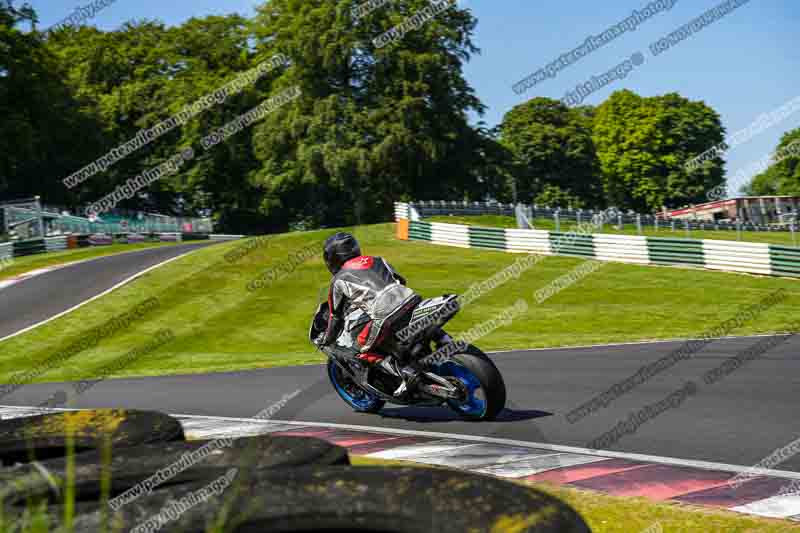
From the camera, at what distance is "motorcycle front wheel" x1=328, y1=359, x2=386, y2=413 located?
9242mm

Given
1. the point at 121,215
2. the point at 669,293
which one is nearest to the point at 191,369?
the point at 669,293

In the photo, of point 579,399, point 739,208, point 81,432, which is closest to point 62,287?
point 579,399

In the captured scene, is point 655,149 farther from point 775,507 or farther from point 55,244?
point 775,507

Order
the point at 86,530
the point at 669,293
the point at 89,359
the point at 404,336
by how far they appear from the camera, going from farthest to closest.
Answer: the point at 669,293 → the point at 89,359 → the point at 404,336 → the point at 86,530

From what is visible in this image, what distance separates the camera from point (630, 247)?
96.8ft

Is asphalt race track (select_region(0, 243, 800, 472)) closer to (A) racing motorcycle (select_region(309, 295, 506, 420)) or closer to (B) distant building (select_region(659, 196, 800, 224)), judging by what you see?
(A) racing motorcycle (select_region(309, 295, 506, 420))

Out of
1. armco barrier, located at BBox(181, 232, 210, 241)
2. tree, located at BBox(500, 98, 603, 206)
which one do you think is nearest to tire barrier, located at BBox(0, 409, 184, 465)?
armco barrier, located at BBox(181, 232, 210, 241)

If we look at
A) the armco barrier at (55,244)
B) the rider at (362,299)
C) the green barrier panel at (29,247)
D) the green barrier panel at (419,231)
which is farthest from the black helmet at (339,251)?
the armco barrier at (55,244)

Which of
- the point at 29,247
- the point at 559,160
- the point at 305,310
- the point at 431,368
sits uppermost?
the point at 559,160

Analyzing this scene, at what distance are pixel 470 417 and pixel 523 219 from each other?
31.2 metres

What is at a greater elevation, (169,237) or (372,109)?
(372,109)

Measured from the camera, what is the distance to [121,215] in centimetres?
5331

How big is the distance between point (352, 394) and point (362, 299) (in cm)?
153

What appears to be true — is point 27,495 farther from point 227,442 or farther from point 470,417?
point 470,417
